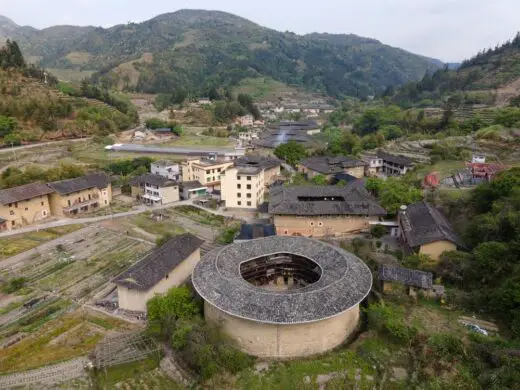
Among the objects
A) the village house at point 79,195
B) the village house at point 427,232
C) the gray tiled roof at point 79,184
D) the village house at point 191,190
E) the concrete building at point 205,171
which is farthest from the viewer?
the concrete building at point 205,171

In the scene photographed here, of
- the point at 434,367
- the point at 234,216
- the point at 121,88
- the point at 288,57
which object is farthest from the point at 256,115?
the point at 288,57

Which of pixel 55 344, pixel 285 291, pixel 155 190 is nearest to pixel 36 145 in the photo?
pixel 155 190

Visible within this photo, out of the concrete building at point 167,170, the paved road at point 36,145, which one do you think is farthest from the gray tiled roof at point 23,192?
the paved road at point 36,145

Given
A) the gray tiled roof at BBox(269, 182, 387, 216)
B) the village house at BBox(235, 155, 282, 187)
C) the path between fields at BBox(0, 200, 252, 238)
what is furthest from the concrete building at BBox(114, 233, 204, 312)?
the village house at BBox(235, 155, 282, 187)

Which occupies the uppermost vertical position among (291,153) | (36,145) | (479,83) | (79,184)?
(479,83)

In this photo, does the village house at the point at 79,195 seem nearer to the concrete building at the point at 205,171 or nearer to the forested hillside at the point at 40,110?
the concrete building at the point at 205,171

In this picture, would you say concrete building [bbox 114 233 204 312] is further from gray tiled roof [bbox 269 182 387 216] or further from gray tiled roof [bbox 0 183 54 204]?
gray tiled roof [bbox 0 183 54 204]

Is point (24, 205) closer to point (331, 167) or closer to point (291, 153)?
point (331, 167)

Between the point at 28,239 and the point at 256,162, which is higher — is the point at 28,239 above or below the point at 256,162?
below
